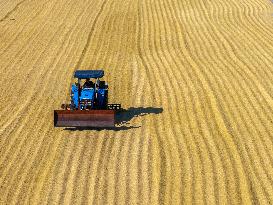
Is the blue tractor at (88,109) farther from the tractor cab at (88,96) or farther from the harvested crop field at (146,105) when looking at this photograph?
the harvested crop field at (146,105)

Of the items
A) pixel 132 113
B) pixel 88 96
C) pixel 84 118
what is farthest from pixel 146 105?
pixel 84 118

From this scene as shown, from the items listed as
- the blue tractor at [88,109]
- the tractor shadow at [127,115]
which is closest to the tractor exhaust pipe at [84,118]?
the blue tractor at [88,109]

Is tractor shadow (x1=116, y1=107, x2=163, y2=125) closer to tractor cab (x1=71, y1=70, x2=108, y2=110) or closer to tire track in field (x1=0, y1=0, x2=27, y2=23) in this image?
tractor cab (x1=71, y1=70, x2=108, y2=110)

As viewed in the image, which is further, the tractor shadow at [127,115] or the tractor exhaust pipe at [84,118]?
the tractor shadow at [127,115]

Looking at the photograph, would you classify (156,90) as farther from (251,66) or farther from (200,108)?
(251,66)

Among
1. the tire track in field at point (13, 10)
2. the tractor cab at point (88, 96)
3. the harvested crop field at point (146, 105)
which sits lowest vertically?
the tire track in field at point (13, 10)

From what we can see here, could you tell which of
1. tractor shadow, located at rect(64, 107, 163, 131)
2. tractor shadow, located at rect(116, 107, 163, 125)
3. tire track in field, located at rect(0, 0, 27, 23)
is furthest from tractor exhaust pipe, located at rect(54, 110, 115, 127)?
tire track in field, located at rect(0, 0, 27, 23)

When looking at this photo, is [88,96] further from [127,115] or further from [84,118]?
[127,115]

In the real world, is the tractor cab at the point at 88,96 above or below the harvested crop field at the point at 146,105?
above
